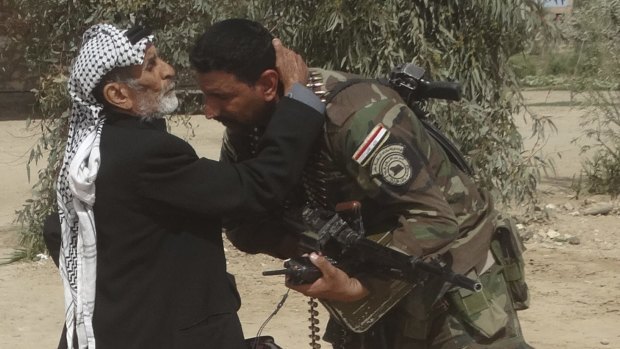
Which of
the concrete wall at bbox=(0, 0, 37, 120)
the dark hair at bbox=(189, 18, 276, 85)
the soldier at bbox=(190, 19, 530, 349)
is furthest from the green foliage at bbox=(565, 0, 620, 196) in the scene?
the concrete wall at bbox=(0, 0, 37, 120)

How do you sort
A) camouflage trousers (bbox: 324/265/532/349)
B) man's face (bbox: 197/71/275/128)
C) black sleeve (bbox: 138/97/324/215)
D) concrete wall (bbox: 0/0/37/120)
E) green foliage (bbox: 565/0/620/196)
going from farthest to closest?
concrete wall (bbox: 0/0/37/120)
green foliage (bbox: 565/0/620/196)
camouflage trousers (bbox: 324/265/532/349)
man's face (bbox: 197/71/275/128)
black sleeve (bbox: 138/97/324/215)

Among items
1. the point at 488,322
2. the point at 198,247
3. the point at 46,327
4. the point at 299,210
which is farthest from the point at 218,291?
the point at 46,327

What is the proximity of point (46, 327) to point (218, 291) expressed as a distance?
3745 mm

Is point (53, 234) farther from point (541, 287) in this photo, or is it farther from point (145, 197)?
point (541, 287)

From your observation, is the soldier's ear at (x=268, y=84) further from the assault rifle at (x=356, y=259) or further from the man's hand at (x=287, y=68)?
the assault rifle at (x=356, y=259)

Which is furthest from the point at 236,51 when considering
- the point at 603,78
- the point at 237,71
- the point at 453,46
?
the point at 603,78

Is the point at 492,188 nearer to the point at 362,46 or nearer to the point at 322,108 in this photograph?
the point at 362,46

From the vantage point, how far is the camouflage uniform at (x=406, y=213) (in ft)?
9.95

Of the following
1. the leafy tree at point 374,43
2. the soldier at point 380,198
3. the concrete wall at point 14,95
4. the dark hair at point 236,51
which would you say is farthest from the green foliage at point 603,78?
the concrete wall at point 14,95

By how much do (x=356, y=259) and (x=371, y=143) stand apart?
32 cm

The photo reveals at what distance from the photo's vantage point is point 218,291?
3107 millimetres

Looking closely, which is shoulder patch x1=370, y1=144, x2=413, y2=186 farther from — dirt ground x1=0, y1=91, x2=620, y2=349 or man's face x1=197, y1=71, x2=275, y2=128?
dirt ground x1=0, y1=91, x2=620, y2=349

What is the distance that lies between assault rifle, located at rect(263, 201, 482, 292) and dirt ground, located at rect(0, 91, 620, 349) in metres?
3.11

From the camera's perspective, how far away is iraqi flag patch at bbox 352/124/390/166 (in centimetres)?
300
